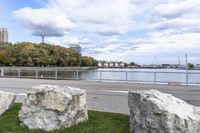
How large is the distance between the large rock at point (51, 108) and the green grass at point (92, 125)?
0.57 ft

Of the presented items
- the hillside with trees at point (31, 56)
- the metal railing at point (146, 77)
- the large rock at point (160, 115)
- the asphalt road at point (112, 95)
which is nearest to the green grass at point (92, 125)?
the large rock at point (160, 115)

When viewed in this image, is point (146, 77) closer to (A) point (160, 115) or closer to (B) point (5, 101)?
(B) point (5, 101)

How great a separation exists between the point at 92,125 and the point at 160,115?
7.41ft

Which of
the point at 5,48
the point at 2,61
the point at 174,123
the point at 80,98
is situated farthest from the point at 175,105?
the point at 5,48

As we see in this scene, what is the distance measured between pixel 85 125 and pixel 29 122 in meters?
1.27

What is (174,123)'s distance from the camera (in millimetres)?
6379

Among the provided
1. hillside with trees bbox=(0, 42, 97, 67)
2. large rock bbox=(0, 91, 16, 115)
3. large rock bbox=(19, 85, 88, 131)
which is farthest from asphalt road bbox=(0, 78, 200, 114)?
hillside with trees bbox=(0, 42, 97, 67)

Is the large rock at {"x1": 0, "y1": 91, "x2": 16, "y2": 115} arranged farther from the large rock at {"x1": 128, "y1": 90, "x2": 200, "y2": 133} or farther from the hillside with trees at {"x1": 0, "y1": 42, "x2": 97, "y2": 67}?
the hillside with trees at {"x1": 0, "y1": 42, "x2": 97, "y2": 67}

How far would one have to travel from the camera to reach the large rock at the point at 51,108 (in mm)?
7906

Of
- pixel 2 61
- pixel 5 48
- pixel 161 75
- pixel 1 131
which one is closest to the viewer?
pixel 1 131

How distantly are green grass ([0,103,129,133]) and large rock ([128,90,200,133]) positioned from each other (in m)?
0.71

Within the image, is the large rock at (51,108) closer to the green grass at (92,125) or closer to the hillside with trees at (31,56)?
the green grass at (92,125)

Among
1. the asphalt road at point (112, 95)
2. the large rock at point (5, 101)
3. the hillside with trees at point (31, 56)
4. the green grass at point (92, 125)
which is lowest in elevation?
the asphalt road at point (112, 95)

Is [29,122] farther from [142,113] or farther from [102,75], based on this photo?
[102,75]
